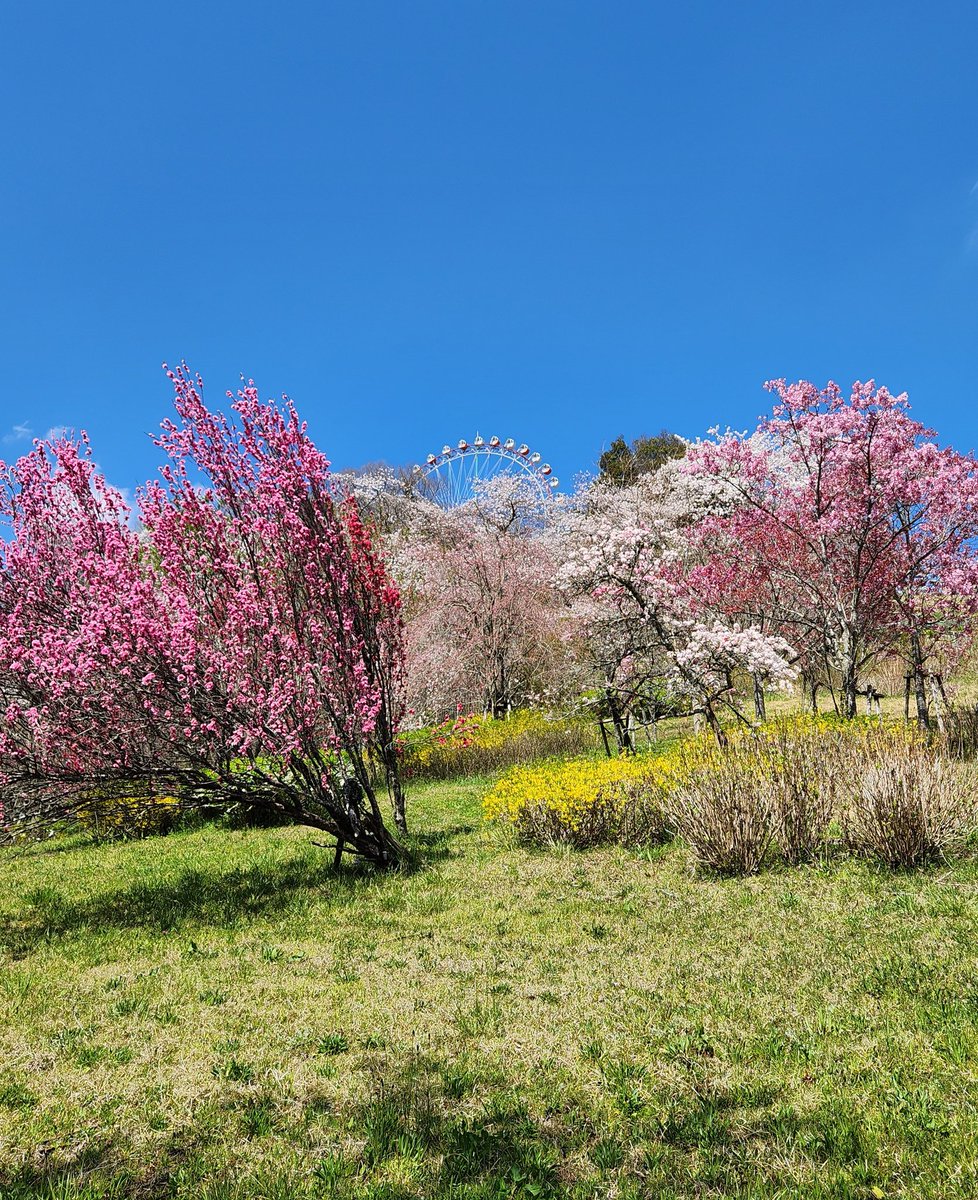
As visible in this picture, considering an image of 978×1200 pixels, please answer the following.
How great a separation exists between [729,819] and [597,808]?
203 cm

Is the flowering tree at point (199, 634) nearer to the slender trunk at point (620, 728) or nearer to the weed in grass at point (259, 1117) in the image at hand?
the weed in grass at point (259, 1117)

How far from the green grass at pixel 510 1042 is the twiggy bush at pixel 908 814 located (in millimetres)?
349

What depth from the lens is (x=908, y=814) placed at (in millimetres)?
7465

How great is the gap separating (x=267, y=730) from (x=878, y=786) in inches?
257

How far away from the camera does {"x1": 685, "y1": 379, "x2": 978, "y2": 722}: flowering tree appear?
14117 mm

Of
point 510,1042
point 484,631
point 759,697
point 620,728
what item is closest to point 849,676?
point 620,728

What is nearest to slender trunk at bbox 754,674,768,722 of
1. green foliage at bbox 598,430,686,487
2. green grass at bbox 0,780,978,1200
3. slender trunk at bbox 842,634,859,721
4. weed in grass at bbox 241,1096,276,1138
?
slender trunk at bbox 842,634,859,721

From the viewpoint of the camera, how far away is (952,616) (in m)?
15.2

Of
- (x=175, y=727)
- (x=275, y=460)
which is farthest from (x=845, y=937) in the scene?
(x=275, y=460)

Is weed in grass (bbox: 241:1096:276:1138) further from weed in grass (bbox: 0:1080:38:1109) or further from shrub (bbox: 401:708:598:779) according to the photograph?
shrub (bbox: 401:708:598:779)

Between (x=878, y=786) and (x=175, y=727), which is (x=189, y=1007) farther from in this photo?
(x=878, y=786)

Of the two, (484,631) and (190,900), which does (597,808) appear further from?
(484,631)

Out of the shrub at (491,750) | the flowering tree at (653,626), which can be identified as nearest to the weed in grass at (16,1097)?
the flowering tree at (653,626)

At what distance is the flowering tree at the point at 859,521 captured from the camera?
1412 cm
